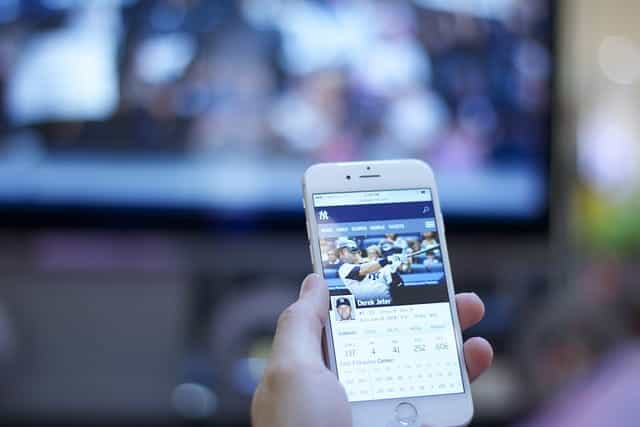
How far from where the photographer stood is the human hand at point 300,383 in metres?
0.56

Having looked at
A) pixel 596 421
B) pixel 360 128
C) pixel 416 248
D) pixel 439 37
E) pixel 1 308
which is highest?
pixel 439 37

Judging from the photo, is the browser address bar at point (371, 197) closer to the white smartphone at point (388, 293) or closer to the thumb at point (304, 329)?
the white smartphone at point (388, 293)

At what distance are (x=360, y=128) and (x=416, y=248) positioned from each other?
3.15ft

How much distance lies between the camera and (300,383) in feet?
1.84

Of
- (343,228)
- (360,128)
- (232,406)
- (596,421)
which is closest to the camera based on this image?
(343,228)

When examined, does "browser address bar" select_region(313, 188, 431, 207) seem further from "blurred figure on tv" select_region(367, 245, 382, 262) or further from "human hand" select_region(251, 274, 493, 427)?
"human hand" select_region(251, 274, 493, 427)

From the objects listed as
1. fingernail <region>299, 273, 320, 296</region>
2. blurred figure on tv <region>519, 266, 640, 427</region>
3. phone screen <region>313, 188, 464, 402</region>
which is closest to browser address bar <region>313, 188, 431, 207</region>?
phone screen <region>313, 188, 464, 402</region>

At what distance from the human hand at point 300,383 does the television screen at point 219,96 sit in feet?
3.51

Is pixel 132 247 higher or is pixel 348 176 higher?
pixel 132 247

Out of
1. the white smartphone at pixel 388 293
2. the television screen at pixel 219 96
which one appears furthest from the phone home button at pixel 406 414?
the television screen at pixel 219 96

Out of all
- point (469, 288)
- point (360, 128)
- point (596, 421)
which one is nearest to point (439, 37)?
point (360, 128)

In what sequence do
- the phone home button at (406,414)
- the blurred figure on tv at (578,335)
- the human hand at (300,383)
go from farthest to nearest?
the blurred figure on tv at (578,335)
the phone home button at (406,414)
the human hand at (300,383)

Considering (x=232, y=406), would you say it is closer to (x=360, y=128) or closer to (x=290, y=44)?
(x=360, y=128)

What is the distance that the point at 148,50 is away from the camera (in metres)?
1.65
